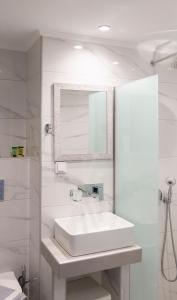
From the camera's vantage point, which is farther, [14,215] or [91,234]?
[14,215]

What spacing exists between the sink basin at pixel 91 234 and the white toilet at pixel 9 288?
0.44 meters

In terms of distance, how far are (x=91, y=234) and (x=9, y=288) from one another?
741 mm

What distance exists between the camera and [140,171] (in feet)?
7.60

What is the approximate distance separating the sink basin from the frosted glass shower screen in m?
0.14

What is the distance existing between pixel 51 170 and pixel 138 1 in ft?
4.45

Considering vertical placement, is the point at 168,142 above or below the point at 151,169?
above

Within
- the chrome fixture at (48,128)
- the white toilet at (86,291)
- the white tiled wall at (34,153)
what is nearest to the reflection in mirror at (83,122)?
the chrome fixture at (48,128)

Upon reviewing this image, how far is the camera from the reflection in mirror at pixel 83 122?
240 cm

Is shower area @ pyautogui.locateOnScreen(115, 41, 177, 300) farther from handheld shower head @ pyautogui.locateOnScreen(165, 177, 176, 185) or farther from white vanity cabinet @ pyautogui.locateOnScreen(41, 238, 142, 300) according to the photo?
white vanity cabinet @ pyautogui.locateOnScreen(41, 238, 142, 300)

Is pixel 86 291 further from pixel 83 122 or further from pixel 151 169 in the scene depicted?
pixel 83 122

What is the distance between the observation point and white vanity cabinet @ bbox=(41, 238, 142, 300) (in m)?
1.96

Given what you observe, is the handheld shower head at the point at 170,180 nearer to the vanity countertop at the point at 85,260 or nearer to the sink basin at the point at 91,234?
the sink basin at the point at 91,234

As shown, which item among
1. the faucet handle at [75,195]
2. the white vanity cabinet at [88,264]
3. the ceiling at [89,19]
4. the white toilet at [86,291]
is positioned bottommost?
the white toilet at [86,291]

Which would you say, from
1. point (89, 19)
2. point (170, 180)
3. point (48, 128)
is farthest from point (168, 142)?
point (89, 19)
